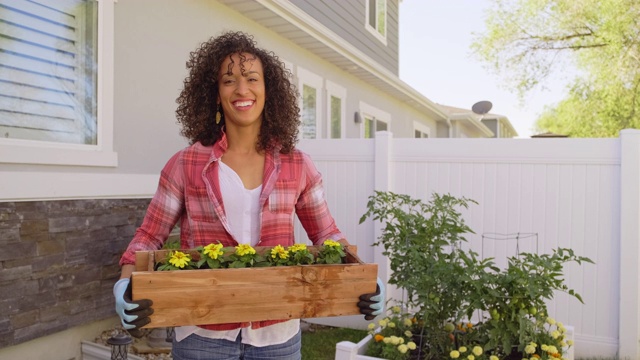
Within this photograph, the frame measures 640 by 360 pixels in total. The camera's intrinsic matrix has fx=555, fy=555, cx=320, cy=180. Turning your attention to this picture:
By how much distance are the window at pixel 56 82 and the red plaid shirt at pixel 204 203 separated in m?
2.05

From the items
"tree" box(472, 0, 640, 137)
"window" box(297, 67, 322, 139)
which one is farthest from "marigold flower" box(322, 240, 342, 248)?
"tree" box(472, 0, 640, 137)

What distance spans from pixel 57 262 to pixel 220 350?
2412 mm

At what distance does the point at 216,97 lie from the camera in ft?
6.44

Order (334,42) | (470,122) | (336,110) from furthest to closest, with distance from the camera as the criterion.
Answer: (470,122), (336,110), (334,42)

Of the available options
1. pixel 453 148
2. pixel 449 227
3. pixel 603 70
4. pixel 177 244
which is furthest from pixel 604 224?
pixel 603 70

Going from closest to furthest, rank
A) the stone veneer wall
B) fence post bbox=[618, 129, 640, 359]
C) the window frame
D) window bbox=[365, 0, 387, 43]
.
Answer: the stone veneer wall → fence post bbox=[618, 129, 640, 359] → the window frame → window bbox=[365, 0, 387, 43]

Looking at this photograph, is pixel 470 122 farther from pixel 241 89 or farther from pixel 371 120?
pixel 241 89

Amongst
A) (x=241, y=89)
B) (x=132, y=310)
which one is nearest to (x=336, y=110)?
(x=241, y=89)

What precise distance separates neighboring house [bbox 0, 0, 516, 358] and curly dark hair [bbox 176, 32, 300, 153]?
195 cm

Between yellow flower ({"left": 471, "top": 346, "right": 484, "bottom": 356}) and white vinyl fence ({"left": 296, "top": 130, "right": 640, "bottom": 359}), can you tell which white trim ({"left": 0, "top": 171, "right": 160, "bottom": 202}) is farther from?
yellow flower ({"left": 471, "top": 346, "right": 484, "bottom": 356})

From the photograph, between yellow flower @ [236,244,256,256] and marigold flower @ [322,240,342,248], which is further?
marigold flower @ [322,240,342,248]

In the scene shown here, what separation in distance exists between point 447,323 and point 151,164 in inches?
110

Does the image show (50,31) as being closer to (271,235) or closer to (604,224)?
(271,235)

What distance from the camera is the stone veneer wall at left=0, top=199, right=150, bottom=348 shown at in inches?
130
